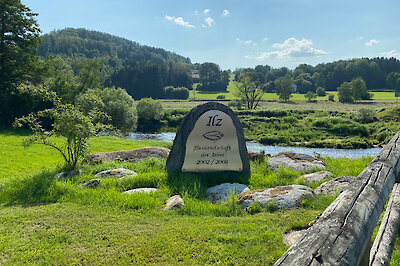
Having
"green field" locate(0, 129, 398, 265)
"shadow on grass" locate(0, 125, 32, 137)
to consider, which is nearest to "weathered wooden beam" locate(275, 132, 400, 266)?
"green field" locate(0, 129, 398, 265)

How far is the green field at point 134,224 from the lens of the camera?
5.10 metres

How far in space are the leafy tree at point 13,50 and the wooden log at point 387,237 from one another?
32457 mm

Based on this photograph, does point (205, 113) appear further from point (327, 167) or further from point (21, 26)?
point (21, 26)

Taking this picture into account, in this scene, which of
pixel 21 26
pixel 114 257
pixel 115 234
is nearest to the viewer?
pixel 114 257

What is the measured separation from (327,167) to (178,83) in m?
131

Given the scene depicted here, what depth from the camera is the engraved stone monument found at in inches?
408

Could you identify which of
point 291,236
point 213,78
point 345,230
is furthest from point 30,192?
point 213,78

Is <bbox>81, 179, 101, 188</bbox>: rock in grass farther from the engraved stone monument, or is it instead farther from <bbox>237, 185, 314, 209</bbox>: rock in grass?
<bbox>237, 185, 314, 209</bbox>: rock in grass

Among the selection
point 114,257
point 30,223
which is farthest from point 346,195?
point 30,223

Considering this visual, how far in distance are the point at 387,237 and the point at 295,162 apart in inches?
322

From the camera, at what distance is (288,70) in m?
164

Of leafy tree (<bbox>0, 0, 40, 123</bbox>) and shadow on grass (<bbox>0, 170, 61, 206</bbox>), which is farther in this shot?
leafy tree (<bbox>0, 0, 40, 123</bbox>)

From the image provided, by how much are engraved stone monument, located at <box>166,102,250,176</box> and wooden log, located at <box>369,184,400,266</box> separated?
219 inches

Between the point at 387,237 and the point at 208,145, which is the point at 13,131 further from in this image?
the point at 387,237
